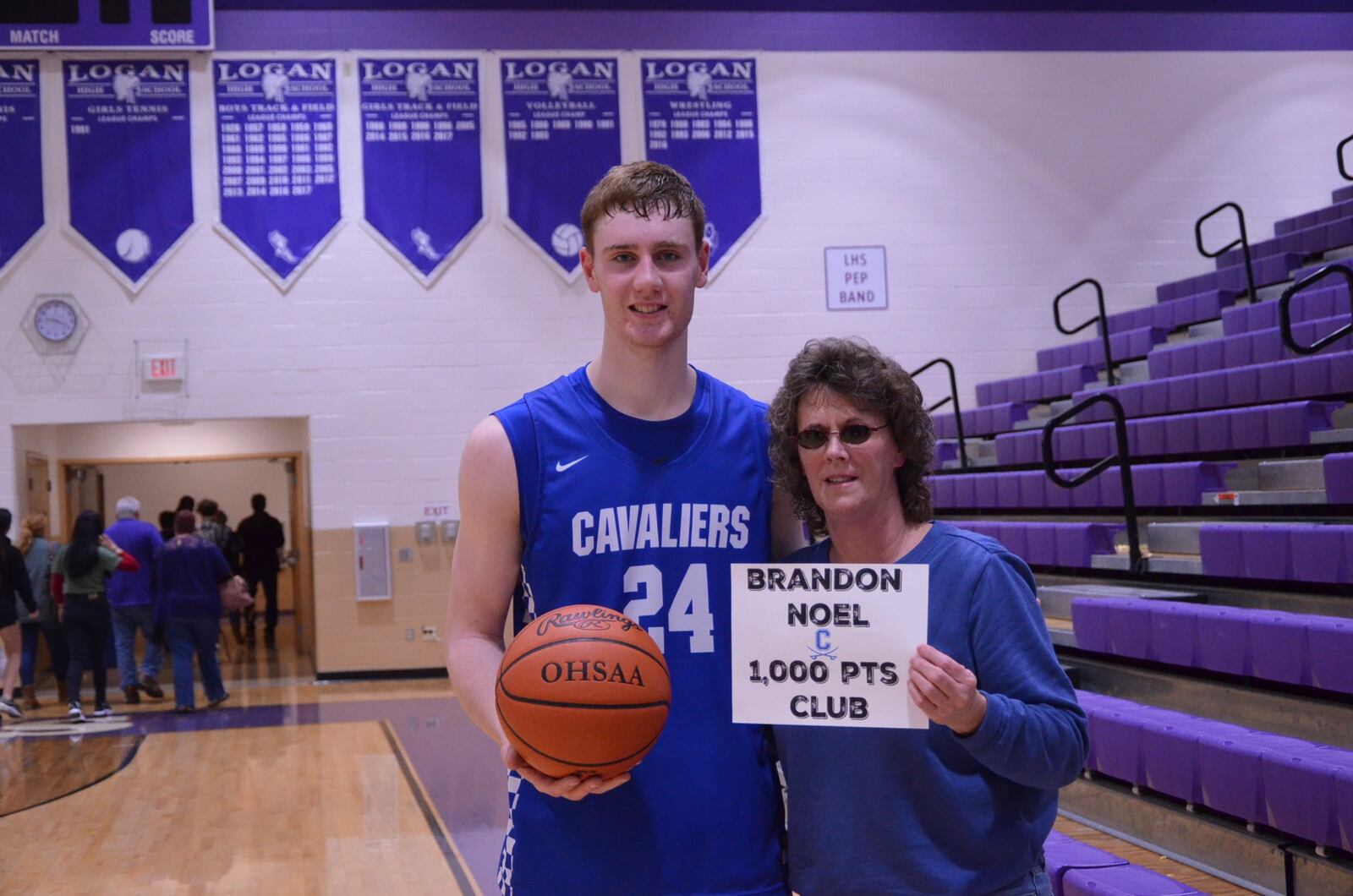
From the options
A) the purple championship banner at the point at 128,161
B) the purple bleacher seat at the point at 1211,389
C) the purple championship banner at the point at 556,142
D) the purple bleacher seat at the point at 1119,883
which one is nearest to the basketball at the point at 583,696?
the purple bleacher seat at the point at 1119,883

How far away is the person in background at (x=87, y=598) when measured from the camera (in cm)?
887

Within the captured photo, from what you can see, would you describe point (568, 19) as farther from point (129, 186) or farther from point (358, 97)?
point (129, 186)

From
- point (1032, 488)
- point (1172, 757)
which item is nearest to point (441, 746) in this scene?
point (1032, 488)

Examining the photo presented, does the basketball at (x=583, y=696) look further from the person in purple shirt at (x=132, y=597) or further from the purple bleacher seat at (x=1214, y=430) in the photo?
the person in purple shirt at (x=132, y=597)

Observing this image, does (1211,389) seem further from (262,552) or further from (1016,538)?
(262,552)

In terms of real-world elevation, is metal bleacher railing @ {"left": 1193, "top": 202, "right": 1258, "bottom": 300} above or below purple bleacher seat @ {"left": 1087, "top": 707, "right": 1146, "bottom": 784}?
above

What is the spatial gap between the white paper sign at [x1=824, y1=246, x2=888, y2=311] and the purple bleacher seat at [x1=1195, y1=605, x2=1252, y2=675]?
6404 mm

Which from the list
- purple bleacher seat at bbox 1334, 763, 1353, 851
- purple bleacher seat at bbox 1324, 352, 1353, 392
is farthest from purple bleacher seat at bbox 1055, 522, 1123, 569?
purple bleacher seat at bbox 1334, 763, 1353, 851

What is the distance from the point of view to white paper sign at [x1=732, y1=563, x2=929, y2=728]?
163 cm

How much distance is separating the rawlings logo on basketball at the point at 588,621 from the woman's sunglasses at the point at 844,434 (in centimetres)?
35

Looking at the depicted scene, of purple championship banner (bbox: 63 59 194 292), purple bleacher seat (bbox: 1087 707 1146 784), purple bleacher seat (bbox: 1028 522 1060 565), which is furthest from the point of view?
purple championship banner (bbox: 63 59 194 292)

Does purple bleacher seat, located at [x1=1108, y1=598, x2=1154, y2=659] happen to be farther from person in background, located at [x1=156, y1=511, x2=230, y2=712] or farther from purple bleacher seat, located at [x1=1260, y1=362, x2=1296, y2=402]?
person in background, located at [x1=156, y1=511, x2=230, y2=712]

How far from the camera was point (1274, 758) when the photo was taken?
358 centimetres

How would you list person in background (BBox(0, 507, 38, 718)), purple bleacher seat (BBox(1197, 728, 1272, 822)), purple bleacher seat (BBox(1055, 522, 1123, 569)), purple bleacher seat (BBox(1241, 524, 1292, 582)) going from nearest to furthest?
purple bleacher seat (BBox(1197, 728, 1272, 822))
purple bleacher seat (BBox(1241, 524, 1292, 582))
purple bleacher seat (BBox(1055, 522, 1123, 569))
person in background (BBox(0, 507, 38, 718))
